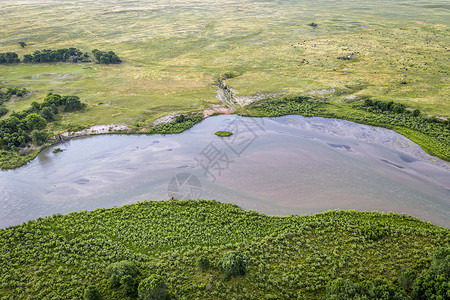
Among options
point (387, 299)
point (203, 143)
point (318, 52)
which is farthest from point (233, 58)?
point (387, 299)

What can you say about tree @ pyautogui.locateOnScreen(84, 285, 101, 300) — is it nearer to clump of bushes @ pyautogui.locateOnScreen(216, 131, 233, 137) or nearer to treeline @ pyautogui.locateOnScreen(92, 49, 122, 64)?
clump of bushes @ pyautogui.locateOnScreen(216, 131, 233, 137)

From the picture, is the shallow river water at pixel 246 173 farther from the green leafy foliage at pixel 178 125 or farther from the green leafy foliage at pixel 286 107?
the green leafy foliage at pixel 286 107

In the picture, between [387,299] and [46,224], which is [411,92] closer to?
[387,299]

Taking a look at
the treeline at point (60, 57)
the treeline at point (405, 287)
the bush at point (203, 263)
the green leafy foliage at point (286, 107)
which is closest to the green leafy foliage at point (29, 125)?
the treeline at point (60, 57)

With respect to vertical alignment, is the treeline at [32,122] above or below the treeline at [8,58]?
below

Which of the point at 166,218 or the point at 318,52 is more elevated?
the point at 318,52

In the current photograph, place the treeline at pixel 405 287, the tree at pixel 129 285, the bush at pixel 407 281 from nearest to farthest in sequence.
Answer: the treeline at pixel 405 287
the bush at pixel 407 281
the tree at pixel 129 285
